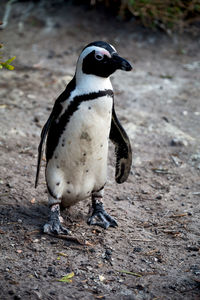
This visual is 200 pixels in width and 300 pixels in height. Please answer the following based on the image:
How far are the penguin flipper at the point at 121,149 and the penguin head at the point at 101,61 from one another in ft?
1.47

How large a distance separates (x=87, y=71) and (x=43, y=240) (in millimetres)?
1032

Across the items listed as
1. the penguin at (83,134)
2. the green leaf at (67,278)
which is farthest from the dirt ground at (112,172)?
the penguin at (83,134)

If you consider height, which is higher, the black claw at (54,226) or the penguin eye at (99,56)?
the penguin eye at (99,56)

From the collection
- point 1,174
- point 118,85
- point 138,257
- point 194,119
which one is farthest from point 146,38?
point 138,257

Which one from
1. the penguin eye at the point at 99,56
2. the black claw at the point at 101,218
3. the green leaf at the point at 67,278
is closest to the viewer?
the green leaf at the point at 67,278

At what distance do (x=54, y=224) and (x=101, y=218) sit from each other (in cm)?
35

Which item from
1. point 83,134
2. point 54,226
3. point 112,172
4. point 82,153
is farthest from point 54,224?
point 112,172

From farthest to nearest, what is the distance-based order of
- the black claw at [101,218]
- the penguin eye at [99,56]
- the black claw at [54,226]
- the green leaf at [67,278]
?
the black claw at [101,218], the black claw at [54,226], the penguin eye at [99,56], the green leaf at [67,278]

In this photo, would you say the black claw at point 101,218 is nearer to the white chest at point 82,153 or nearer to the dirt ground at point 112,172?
the dirt ground at point 112,172

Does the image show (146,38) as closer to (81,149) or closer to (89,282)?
(81,149)

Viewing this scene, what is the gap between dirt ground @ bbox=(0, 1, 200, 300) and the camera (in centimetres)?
243

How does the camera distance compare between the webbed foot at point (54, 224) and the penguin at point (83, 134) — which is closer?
the penguin at point (83, 134)

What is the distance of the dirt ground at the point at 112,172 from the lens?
2.43 m

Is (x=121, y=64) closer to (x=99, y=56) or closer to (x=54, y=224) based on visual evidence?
(x=99, y=56)
